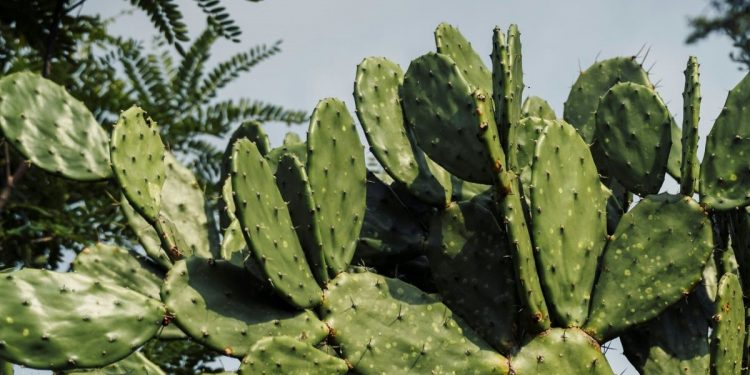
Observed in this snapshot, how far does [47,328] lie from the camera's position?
8.45 ft

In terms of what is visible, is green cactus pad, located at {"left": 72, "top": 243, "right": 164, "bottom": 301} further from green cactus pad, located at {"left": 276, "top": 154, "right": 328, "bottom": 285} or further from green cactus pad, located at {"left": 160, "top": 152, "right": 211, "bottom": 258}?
green cactus pad, located at {"left": 276, "top": 154, "right": 328, "bottom": 285}

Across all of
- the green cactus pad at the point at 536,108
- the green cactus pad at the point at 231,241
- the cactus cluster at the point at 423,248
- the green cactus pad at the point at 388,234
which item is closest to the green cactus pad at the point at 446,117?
the cactus cluster at the point at 423,248

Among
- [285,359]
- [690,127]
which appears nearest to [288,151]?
[285,359]

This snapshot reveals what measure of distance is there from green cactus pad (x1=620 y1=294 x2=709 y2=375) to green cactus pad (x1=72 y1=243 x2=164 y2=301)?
1.31 m

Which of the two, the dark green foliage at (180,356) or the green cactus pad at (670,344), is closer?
the green cactus pad at (670,344)

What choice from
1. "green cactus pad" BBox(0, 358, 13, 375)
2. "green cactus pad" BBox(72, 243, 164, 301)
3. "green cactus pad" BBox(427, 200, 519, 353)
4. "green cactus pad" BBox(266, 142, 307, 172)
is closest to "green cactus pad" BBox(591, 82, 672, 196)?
"green cactus pad" BBox(427, 200, 519, 353)

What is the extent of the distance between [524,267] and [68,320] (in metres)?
1.09

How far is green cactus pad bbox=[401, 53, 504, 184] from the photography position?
2.99 m

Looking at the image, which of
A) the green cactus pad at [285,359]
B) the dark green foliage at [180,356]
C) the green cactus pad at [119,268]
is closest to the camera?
the green cactus pad at [285,359]

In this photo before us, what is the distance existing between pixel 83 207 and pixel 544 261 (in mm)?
3643

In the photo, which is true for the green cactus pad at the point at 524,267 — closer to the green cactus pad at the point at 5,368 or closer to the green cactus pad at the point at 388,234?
the green cactus pad at the point at 388,234

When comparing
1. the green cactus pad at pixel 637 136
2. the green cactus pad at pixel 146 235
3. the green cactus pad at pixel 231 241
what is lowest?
the green cactus pad at pixel 146 235

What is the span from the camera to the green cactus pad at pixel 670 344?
305 centimetres

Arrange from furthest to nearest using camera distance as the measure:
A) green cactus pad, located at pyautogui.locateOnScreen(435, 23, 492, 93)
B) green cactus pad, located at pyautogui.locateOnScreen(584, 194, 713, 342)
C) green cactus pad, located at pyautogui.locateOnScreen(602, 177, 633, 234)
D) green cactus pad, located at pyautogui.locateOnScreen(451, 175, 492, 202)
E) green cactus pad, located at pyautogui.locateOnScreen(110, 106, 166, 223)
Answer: green cactus pad, located at pyautogui.locateOnScreen(435, 23, 492, 93) < green cactus pad, located at pyautogui.locateOnScreen(451, 175, 492, 202) < green cactus pad, located at pyautogui.locateOnScreen(602, 177, 633, 234) < green cactus pad, located at pyautogui.locateOnScreen(110, 106, 166, 223) < green cactus pad, located at pyautogui.locateOnScreen(584, 194, 713, 342)
